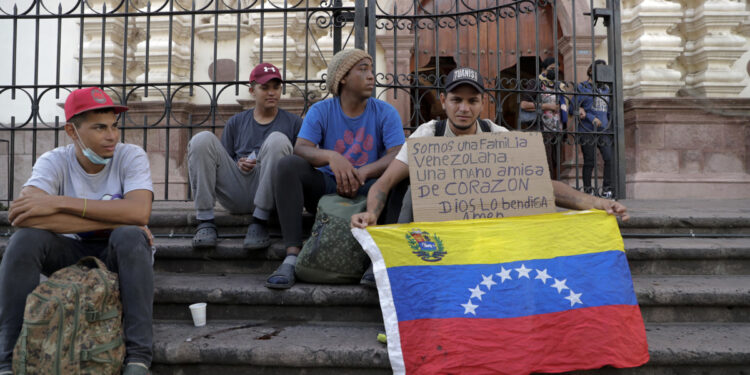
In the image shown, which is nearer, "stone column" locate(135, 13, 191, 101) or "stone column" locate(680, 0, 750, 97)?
"stone column" locate(680, 0, 750, 97)

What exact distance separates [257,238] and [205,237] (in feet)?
1.16

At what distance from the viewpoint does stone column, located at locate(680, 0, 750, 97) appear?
274 inches

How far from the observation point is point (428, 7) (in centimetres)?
779

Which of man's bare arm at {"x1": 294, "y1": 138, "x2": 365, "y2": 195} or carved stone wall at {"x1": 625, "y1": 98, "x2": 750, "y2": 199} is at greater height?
carved stone wall at {"x1": 625, "y1": 98, "x2": 750, "y2": 199}

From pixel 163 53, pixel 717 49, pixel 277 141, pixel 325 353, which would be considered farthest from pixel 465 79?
pixel 717 49

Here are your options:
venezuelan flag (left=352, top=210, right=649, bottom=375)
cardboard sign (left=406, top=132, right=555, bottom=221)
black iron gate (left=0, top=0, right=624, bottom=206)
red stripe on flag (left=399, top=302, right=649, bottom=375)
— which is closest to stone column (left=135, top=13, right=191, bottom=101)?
black iron gate (left=0, top=0, right=624, bottom=206)

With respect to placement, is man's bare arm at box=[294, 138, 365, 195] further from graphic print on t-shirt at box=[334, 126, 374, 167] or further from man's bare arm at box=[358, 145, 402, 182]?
graphic print on t-shirt at box=[334, 126, 374, 167]

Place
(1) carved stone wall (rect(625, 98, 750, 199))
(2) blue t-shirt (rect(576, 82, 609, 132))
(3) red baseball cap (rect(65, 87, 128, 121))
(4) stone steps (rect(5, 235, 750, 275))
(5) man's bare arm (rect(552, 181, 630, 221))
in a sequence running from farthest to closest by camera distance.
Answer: (1) carved stone wall (rect(625, 98, 750, 199)), (2) blue t-shirt (rect(576, 82, 609, 132)), (4) stone steps (rect(5, 235, 750, 275)), (5) man's bare arm (rect(552, 181, 630, 221)), (3) red baseball cap (rect(65, 87, 128, 121))

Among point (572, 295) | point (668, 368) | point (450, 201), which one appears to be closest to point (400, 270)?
point (450, 201)

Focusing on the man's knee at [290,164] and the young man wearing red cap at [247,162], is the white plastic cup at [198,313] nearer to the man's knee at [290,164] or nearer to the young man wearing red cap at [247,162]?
the young man wearing red cap at [247,162]

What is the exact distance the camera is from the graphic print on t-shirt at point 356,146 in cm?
314

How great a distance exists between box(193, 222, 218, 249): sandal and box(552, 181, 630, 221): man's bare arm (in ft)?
6.91

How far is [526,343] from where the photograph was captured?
6.90 feet

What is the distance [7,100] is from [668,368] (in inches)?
377
